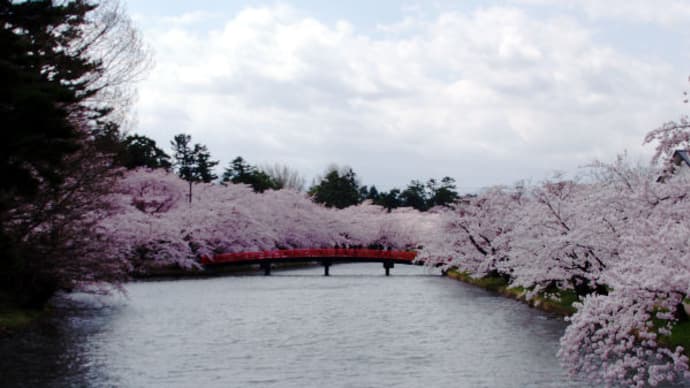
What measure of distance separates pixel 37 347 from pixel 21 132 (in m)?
8.23

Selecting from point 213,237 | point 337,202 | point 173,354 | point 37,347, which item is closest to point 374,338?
point 173,354

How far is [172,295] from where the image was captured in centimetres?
4094

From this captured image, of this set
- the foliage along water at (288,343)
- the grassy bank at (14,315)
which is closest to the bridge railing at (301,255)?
the foliage along water at (288,343)

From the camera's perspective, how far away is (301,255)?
64625mm

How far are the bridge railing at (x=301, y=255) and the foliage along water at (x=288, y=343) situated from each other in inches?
878

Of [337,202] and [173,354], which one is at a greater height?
[337,202]

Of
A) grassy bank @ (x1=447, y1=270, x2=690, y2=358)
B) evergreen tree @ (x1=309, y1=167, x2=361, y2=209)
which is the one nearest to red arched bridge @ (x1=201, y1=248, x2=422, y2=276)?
grassy bank @ (x1=447, y1=270, x2=690, y2=358)

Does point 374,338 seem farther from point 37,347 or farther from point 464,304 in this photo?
Answer: point 464,304

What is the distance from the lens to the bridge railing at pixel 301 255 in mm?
62562

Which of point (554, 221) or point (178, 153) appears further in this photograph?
point (178, 153)

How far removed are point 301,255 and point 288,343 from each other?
4103 centimetres

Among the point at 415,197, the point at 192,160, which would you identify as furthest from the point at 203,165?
the point at 415,197

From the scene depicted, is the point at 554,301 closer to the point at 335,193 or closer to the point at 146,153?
the point at 146,153

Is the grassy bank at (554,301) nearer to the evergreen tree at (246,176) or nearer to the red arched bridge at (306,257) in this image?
the red arched bridge at (306,257)
